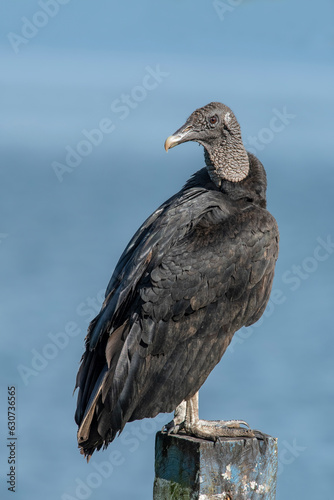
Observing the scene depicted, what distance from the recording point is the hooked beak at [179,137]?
15.8ft

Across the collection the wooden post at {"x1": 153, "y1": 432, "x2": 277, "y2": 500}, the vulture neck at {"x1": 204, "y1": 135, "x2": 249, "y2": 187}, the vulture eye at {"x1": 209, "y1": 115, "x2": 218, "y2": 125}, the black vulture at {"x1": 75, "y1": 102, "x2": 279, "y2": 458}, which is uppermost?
the vulture eye at {"x1": 209, "y1": 115, "x2": 218, "y2": 125}

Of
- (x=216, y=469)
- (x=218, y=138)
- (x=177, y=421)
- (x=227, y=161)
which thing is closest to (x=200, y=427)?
(x=177, y=421)

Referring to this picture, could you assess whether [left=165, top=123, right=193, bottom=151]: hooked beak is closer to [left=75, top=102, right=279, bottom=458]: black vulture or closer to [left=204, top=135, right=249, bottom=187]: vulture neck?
[left=75, top=102, right=279, bottom=458]: black vulture

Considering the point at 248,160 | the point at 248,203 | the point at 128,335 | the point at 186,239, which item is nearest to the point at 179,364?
the point at 128,335

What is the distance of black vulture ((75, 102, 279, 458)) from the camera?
4359 mm

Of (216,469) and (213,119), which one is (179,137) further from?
(216,469)

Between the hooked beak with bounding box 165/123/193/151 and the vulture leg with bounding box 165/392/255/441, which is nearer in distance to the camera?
the vulture leg with bounding box 165/392/255/441

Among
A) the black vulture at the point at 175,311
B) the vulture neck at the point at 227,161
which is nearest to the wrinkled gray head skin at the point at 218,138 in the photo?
the vulture neck at the point at 227,161

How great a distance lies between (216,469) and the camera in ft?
13.1

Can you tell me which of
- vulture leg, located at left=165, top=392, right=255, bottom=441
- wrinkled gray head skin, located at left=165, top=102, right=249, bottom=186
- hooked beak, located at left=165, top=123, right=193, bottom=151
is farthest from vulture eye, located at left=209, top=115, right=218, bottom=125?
vulture leg, located at left=165, top=392, right=255, bottom=441

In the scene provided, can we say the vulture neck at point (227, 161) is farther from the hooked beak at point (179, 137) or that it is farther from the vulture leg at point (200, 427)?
the vulture leg at point (200, 427)

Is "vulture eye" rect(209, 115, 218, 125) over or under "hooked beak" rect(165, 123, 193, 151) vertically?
over

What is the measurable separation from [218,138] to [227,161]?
15cm

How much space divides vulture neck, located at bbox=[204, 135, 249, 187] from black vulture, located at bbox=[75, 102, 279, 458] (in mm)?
180
